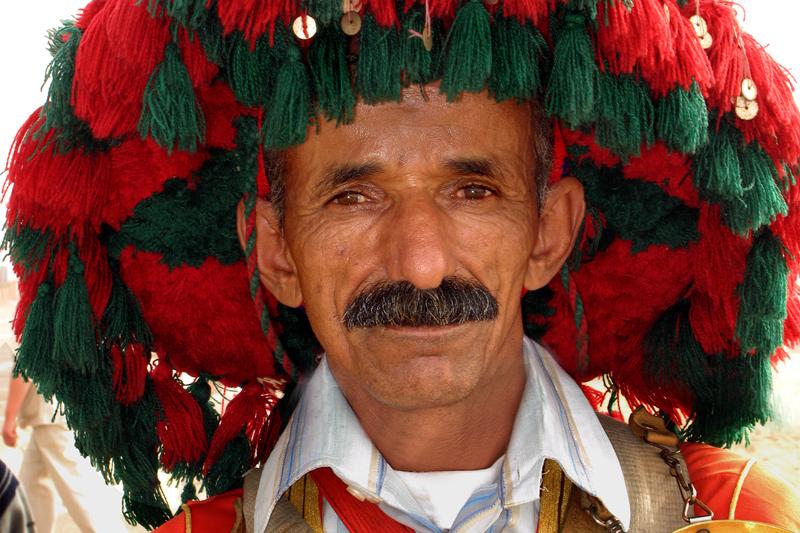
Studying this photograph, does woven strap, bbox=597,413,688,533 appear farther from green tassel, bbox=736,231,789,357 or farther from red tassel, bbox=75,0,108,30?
red tassel, bbox=75,0,108,30

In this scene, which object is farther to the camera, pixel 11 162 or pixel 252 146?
pixel 252 146

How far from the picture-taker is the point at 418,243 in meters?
1.76

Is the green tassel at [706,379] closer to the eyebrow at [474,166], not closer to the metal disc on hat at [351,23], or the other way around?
the eyebrow at [474,166]

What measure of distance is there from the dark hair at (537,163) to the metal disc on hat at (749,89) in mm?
415

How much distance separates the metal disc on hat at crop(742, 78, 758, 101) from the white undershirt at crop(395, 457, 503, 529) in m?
0.87

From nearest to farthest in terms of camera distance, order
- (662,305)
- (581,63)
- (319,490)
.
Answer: (581,63) < (319,490) < (662,305)

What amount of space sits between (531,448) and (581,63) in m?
0.76

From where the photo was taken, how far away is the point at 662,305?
2.16m

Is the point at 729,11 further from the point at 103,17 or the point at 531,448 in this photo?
the point at 103,17

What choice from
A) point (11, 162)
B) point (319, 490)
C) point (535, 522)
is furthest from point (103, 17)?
point (535, 522)

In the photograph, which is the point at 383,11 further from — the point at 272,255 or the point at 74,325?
the point at 74,325

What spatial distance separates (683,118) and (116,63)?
1.01 m

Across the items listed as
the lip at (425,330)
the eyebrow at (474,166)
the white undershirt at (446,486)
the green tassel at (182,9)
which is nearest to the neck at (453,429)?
the white undershirt at (446,486)

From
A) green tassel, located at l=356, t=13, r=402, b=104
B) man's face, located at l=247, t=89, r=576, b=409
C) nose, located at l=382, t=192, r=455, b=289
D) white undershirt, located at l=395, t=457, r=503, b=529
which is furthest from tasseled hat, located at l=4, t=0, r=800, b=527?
white undershirt, located at l=395, t=457, r=503, b=529
